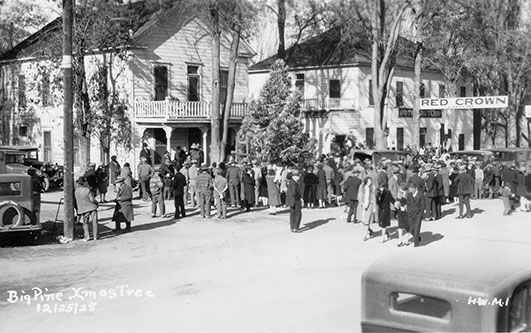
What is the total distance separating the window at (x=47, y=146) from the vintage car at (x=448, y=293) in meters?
36.3

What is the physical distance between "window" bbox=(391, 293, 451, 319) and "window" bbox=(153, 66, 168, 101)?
1229 inches

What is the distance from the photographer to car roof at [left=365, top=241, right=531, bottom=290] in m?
6.00

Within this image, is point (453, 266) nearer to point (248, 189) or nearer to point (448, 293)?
point (448, 293)

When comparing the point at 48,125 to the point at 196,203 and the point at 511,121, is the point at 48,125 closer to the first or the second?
the point at 196,203

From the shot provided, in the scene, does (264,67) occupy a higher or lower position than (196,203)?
higher

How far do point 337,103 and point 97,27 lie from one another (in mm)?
17295

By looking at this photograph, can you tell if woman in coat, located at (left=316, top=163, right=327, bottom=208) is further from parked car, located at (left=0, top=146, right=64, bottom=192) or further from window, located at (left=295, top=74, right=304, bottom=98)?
window, located at (left=295, top=74, right=304, bottom=98)

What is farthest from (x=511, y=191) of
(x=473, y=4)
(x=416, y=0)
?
(x=473, y=4)

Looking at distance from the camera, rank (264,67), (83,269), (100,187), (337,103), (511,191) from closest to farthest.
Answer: (83,269), (511,191), (100,187), (337,103), (264,67)

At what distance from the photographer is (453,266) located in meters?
6.32

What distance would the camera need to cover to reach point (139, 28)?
118 ft

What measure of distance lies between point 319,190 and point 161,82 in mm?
15300
